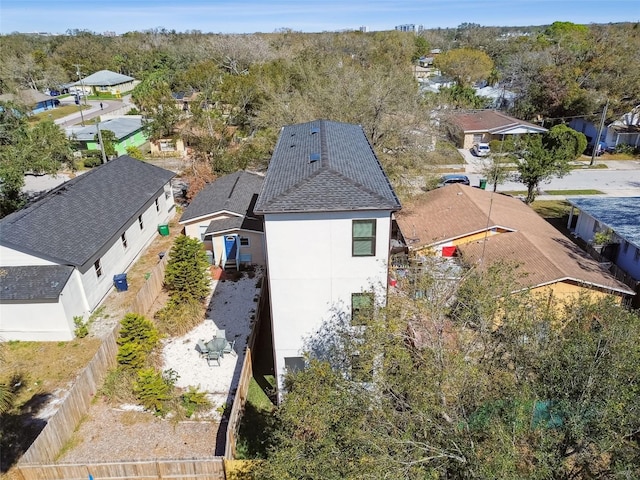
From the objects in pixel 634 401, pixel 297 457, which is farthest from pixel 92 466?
pixel 634 401

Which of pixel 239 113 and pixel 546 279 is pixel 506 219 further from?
pixel 239 113

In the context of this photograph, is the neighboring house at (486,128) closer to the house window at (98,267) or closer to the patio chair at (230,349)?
the patio chair at (230,349)

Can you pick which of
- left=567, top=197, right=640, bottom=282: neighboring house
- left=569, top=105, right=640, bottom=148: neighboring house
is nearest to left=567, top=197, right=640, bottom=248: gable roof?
left=567, top=197, right=640, bottom=282: neighboring house

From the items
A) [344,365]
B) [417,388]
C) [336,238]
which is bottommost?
[344,365]

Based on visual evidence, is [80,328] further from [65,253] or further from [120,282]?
[120,282]

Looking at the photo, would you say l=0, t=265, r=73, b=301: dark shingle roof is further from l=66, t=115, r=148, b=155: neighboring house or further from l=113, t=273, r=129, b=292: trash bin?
l=66, t=115, r=148, b=155: neighboring house

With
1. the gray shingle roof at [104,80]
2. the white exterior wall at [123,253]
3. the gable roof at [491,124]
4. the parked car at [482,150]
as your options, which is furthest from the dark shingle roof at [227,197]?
the gray shingle roof at [104,80]

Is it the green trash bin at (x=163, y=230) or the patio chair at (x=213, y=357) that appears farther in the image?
the green trash bin at (x=163, y=230)
